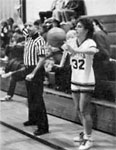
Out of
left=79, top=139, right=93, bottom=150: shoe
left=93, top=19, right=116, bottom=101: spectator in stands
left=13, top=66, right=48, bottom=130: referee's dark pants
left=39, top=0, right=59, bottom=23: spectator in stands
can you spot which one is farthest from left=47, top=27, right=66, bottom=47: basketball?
left=39, top=0, right=59, bottom=23: spectator in stands

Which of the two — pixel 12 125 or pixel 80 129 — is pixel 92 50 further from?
pixel 12 125

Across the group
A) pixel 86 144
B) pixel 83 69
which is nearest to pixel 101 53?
pixel 83 69

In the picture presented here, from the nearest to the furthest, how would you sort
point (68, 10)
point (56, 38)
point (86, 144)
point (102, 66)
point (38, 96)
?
point (86, 144)
point (38, 96)
point (102, 66)
point (56, 38)
point (68, 10)

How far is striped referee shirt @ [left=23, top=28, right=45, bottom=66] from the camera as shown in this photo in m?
4.34

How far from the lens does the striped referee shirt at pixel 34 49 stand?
171 inches

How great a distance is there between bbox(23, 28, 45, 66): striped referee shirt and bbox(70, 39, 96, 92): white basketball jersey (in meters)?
0.63

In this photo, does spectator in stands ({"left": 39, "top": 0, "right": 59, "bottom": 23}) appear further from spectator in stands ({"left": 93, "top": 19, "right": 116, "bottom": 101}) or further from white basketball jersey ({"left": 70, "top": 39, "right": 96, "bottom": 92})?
white basketball jersey ({"left": 70, "top": 39, "right": 96, "bottom": 92})

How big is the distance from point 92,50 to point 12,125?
1.91 m

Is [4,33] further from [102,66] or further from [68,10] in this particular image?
[102,66]

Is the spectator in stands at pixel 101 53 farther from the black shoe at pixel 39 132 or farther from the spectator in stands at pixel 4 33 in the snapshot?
the spectator in stands at pixel 4 33

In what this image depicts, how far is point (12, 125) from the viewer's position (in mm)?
5086

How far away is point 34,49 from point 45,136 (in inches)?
38.7

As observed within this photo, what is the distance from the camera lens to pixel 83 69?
12.3ft

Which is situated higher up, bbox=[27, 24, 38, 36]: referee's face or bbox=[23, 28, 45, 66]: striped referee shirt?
bbox=[27, 24, 38, 36]: referee's face
